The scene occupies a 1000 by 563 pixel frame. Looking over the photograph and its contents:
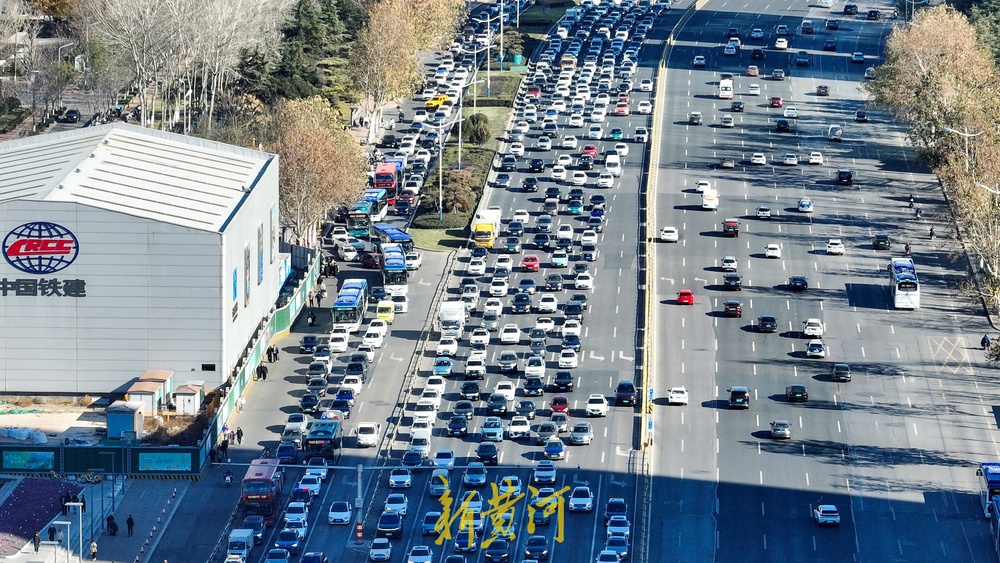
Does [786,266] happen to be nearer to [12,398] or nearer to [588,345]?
[588,345]

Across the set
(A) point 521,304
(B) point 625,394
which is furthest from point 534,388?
(A) point 521,304

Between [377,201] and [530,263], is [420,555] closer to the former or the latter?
[530,263]

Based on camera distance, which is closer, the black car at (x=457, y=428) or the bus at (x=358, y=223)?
the black car at (x=457, y=428)

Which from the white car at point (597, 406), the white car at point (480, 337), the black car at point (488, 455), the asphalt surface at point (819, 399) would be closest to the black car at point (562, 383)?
the white car at point (597, 406)

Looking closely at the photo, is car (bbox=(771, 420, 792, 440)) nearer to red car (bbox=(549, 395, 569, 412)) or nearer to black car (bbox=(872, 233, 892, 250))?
red car (bbox=(549, 395, 569, 412))

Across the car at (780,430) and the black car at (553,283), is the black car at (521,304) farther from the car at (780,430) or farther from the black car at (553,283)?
the car at (780,430)
